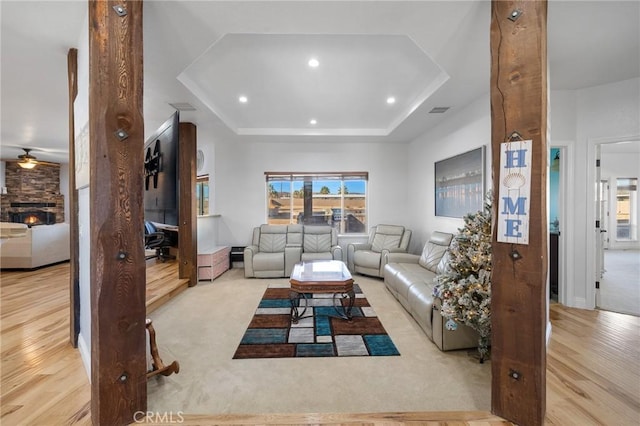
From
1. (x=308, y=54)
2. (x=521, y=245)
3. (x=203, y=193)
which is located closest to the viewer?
(x=521, y=245)

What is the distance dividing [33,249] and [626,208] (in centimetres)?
1389

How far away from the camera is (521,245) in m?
1.56

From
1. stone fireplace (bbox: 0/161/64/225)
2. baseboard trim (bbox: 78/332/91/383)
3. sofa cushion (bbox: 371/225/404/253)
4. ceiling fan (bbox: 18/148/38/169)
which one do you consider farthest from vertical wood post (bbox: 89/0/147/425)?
stone fireplace (bbox: 0/161/64/225)

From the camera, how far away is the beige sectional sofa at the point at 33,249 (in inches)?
199

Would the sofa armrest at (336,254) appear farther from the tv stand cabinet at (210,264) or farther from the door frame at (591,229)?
the door frame at (591,229)

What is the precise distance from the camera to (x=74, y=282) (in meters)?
2.45

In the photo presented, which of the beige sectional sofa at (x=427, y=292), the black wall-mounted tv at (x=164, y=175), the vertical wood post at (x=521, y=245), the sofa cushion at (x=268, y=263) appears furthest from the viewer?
the sofa cushion at (x=268, y=263)

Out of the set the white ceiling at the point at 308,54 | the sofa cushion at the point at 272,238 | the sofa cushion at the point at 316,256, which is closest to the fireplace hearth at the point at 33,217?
the white ceiling at the point at 308,54

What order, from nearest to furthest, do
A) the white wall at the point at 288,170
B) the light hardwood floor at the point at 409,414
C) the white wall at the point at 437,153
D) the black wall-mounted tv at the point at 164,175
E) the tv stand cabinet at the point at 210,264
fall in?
the light hardwood floor at the point at 409,414 < the black wall-mounted tv at the point at 164,175 < the white wall at the point at 437,153 < the tv stand cabinet at the point at 210,264 < the white wall at the point at 288,170

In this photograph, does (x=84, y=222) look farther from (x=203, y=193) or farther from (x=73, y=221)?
(x=203, y=193)

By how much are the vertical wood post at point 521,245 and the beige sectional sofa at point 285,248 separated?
3.48m

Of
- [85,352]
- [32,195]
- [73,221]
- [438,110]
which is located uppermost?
[438,110]

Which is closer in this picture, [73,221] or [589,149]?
[73,221]

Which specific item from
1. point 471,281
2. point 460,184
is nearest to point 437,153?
point 460,184
